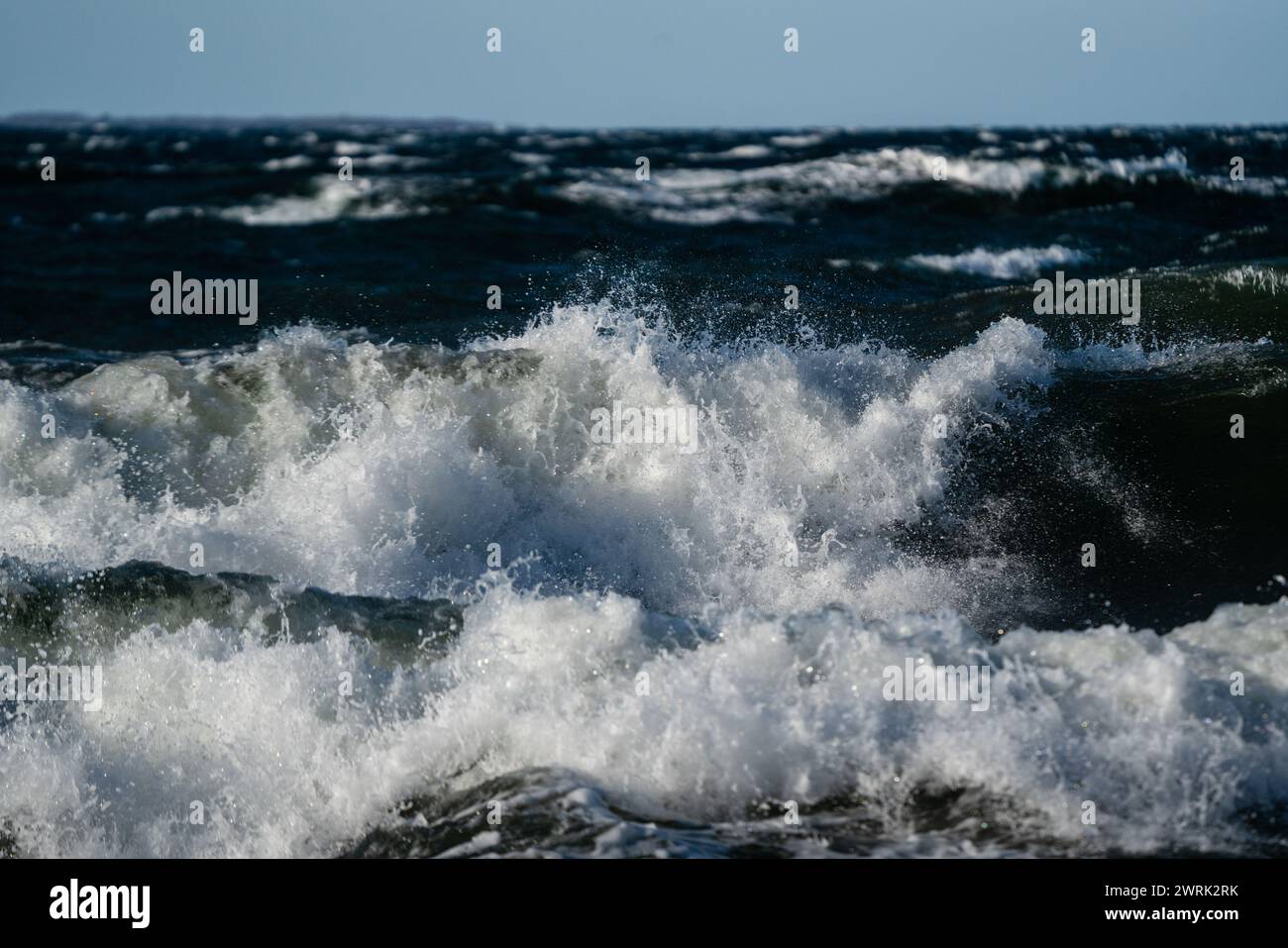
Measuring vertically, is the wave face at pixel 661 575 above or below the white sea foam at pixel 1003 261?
below

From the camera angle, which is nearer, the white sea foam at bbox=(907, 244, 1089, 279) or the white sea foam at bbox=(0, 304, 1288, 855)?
the white sea foam at bbox=(0, 304, 1288, 855)

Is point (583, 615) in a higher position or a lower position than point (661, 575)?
higher

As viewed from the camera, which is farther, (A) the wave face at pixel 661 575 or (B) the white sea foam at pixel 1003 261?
(B) the white sea foam at pixel 1003 261

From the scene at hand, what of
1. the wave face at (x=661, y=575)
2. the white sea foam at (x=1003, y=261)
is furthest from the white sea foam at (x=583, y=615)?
the white sea foam at (x=1003, y=261)

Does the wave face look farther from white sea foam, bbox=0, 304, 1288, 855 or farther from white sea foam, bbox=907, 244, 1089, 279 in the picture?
white sea foam, bbox=907, 244, 1089, 279

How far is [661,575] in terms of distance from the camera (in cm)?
839

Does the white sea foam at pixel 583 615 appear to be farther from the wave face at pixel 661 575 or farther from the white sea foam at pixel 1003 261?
the white sea foam at pixel 1003 261

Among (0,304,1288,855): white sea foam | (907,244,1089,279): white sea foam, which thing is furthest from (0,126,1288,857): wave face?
(907,244,1089,279): white sea foam

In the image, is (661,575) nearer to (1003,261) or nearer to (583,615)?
(583,615)

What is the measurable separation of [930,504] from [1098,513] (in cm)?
103

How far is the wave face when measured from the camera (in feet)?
17.2

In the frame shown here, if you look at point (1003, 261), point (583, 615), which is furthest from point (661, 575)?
point (1003, 261)

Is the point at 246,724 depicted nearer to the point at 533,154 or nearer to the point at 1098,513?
the point at 1098,513

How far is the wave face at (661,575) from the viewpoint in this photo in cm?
525
